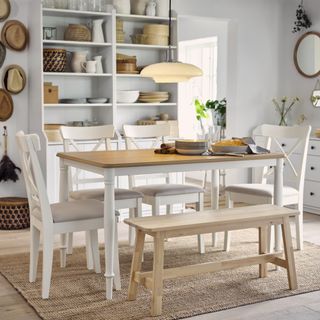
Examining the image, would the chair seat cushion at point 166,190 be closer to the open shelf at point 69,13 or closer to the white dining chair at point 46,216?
the white dining chair at point 46,216

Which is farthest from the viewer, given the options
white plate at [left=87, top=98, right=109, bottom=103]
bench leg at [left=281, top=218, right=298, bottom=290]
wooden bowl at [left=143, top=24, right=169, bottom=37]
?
wooden bowl at [left=143, top=24, right=169, bottom=37]

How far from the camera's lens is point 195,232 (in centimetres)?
353

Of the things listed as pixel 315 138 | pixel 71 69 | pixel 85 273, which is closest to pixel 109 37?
pixel 71 69

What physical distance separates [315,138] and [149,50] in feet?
6.16

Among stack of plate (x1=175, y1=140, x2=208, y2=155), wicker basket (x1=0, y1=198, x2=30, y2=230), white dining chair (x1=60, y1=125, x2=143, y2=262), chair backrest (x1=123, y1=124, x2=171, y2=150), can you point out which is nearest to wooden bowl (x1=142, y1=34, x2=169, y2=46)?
chair backrest (x1=123, y1=124, x2=171, y2=150)

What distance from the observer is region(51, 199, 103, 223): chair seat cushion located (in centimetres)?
365

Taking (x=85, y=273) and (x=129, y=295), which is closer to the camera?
(x=129, y=295)

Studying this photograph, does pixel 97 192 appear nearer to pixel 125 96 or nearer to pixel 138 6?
pixel 125 96

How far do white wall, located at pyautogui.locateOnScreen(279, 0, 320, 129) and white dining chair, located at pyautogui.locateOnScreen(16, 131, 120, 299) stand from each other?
3582 mm

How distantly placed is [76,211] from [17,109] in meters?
2.38

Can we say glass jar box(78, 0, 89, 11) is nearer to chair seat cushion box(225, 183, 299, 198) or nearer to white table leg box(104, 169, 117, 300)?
chair seat cushion box(225, 183, 299, 198)

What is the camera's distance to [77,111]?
6.17 m

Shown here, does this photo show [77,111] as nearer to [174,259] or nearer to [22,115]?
[22,115]

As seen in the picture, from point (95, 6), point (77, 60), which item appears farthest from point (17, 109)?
point (95, 6)
